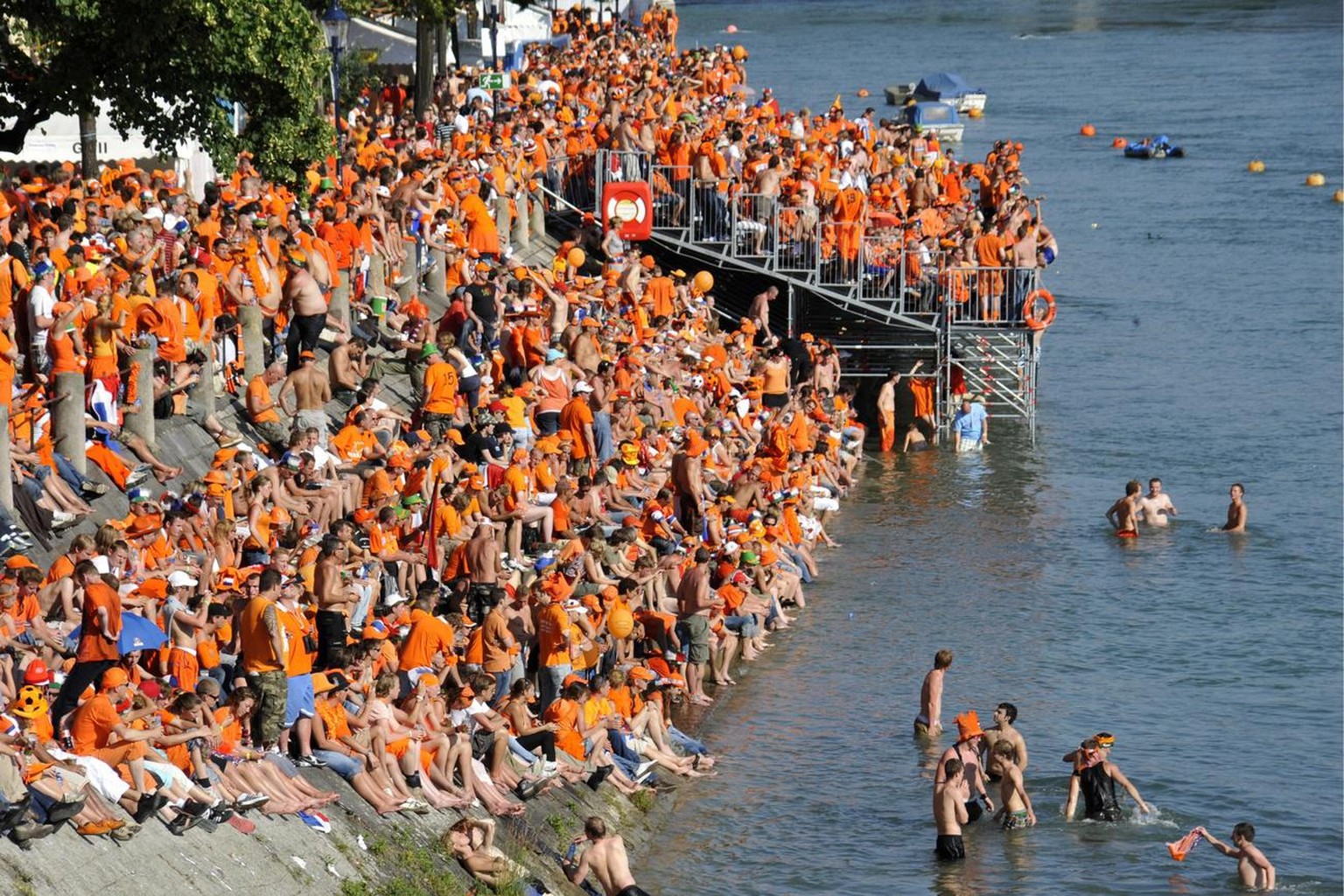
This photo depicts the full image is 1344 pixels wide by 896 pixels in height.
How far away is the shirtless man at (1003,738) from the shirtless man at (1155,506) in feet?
38.7

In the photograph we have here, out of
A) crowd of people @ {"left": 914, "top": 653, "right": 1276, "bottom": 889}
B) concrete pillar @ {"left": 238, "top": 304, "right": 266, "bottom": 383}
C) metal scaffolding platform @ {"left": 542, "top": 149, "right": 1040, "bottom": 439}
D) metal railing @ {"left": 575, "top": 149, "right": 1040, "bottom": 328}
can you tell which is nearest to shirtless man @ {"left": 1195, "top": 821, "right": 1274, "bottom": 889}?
crowd of people @ {"left": 914, "top": 653, "right": 1276, "bottom": 889}

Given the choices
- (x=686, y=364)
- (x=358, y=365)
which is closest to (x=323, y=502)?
(x=358, y=365)

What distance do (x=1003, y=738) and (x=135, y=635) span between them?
8.41 m

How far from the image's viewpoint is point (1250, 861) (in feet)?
64.4

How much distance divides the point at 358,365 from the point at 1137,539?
40.5ft

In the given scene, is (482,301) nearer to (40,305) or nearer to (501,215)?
(501,215)

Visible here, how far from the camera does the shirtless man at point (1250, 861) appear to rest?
1959cm

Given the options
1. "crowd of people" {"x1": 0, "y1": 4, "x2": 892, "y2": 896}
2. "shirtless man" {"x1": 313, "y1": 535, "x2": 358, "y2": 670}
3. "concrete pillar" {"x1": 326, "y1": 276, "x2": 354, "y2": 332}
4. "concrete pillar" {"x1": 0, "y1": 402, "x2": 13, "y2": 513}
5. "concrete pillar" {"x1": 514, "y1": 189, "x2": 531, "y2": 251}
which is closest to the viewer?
"crowd of people" {"x1": 0, "y1": 4, "x2": 892, "y2": 896}

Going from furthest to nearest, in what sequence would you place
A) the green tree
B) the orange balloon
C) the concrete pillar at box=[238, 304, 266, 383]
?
1. the concrete pillar at box=[238, 304, 266, 383]
2. the orange balloon
3. the green tree

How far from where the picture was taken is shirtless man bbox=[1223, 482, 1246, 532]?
3234 cm

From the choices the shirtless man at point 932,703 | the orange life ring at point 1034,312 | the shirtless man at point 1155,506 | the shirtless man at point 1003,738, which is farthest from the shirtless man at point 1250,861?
the orange life ring at point 1034,312

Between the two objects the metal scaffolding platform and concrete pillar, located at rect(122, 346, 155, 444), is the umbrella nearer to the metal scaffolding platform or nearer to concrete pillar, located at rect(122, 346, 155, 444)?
concrete pillar, located at rect(122, 346, 155, 444)

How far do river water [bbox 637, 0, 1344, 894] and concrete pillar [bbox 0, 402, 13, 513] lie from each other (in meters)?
5.68

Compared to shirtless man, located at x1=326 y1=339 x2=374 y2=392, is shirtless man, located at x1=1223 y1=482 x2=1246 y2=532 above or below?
below
